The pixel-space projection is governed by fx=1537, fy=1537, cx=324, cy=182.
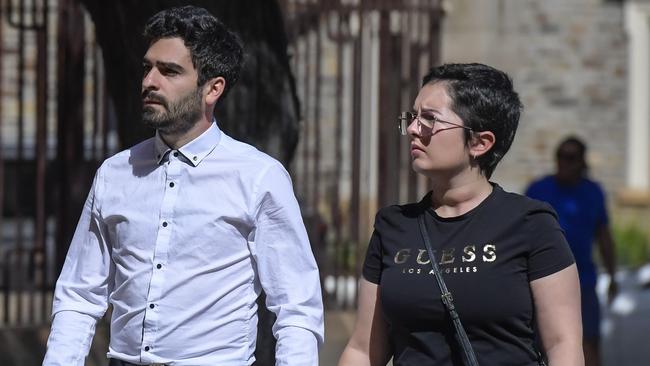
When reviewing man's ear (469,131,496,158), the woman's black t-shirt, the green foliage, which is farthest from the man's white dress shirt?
the green foliage

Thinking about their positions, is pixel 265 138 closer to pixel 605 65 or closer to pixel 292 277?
pixel 292 277

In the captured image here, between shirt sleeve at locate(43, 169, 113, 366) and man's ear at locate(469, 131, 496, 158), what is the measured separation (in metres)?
0.96

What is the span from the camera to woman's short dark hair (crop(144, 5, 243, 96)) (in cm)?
388

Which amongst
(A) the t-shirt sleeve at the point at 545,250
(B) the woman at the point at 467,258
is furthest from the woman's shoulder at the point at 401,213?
(A) the t-shirt sleeve at the point at 545,250

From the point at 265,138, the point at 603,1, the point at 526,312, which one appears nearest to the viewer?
the point at 526,312

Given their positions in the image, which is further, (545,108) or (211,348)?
(545,108)

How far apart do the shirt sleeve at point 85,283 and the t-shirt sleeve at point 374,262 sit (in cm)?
66

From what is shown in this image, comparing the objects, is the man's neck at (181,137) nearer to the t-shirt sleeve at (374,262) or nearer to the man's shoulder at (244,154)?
the man's shoulder at (244,154)

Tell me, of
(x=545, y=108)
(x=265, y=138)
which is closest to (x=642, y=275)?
(x=265, y=138)

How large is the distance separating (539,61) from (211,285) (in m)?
13.6

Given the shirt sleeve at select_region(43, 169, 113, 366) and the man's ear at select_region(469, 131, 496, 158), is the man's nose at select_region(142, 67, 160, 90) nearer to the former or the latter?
the shirt sleeve at select_region(43, 169, 113, 366)

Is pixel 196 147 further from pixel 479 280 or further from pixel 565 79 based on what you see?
pixel 565 79

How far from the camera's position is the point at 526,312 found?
3.69 meters

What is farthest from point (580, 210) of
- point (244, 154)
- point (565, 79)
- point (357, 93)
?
point (565, 79)
